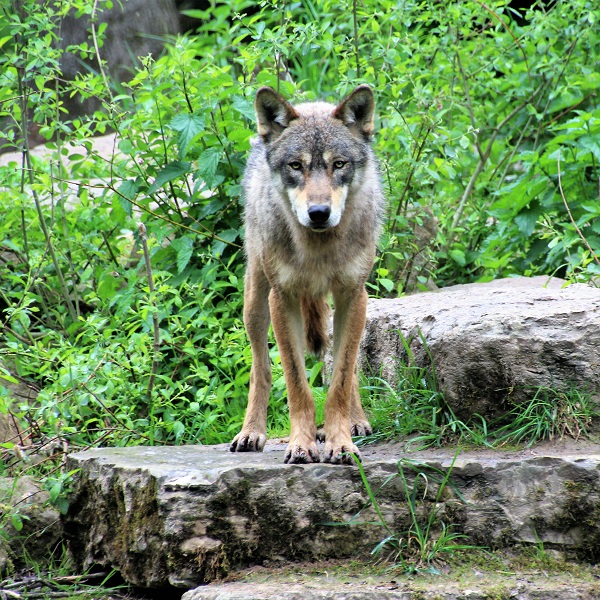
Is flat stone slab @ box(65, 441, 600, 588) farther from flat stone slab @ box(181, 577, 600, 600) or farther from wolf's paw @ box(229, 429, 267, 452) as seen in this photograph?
wolf's paw @ box(229, 429, 267, 452)

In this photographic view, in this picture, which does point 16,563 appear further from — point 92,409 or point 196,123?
point 196,123

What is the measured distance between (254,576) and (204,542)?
11.5 inches

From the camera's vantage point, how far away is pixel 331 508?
3.92 meters

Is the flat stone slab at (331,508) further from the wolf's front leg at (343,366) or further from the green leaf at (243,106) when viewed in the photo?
the green leaf at (243,106)

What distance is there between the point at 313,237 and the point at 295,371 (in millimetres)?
752

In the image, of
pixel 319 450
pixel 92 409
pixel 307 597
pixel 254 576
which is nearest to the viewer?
pixel 307 597

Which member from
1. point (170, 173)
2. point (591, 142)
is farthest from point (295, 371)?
point (591, 142)

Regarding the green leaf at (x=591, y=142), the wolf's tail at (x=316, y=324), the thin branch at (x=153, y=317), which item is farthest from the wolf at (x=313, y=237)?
the green leaf at (x=591, y=142)

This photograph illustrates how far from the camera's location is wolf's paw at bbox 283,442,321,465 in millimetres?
4121

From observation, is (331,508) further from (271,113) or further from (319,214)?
(271,113)

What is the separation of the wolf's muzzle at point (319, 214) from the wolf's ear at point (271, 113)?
0.72 m

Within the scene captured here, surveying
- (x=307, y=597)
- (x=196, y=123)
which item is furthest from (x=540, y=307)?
(x=196, y=123)

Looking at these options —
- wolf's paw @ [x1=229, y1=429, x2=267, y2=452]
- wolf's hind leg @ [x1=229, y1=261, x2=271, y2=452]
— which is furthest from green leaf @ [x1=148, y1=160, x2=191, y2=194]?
wolf's paw @ [x1=229, y1=429, x2=267, y2=452]

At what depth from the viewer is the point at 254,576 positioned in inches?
151
